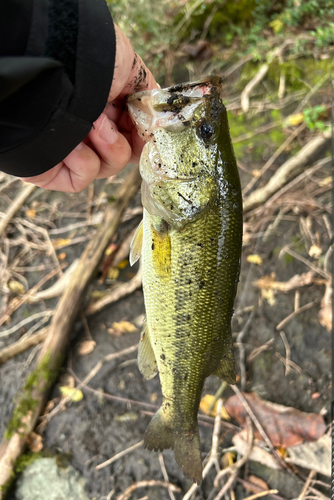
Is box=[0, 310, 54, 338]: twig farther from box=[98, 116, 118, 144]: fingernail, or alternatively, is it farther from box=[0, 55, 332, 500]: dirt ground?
box=[98, 116, 118, 144]: fingernail

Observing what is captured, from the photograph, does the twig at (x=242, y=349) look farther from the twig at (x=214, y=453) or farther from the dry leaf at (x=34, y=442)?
the dry leaf at (x=34, y=442)

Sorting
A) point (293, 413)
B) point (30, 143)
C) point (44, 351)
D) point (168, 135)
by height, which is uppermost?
point (30, 143)

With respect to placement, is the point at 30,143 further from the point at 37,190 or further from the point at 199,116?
the point at 37,190

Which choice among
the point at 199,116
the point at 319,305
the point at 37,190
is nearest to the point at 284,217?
the point at 319,305

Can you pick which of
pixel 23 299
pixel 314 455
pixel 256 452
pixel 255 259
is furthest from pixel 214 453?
pixel 23 299

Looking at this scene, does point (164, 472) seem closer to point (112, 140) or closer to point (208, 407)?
point (208, 407)

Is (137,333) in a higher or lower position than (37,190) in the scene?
lower
